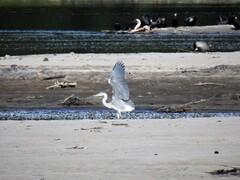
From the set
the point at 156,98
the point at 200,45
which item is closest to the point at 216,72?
the point at 156,98

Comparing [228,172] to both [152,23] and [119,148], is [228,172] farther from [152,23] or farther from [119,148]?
[152,23]

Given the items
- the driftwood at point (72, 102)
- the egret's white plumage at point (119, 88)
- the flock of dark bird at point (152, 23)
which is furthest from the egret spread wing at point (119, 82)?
the flock of dark bird at point (152, 23)

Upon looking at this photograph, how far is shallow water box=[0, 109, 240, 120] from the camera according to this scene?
56.2ft

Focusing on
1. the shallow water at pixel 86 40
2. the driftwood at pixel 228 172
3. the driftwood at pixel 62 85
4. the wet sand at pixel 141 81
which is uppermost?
the driftwood at pixel 228 172

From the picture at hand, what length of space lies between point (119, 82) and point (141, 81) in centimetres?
702

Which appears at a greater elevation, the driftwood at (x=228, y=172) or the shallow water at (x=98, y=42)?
the driftwood at (x=228, y=172)

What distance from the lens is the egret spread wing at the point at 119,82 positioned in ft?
48.1

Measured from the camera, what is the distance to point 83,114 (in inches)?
701

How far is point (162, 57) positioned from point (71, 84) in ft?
22.3

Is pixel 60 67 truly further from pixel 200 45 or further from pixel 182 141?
pixel 182 141

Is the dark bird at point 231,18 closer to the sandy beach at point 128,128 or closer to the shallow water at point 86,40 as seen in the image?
the shallow water at point 86,40

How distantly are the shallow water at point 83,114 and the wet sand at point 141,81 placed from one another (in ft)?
1.69

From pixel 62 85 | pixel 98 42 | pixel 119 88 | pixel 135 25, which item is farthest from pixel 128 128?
pixel 135 25

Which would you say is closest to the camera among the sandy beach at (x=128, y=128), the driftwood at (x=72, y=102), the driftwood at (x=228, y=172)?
the driftwood at (x=228, y=172)
